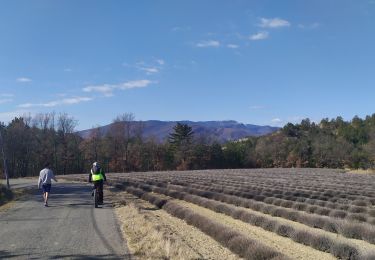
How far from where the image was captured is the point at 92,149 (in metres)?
83.8

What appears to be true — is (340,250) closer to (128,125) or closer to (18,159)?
(18,159)

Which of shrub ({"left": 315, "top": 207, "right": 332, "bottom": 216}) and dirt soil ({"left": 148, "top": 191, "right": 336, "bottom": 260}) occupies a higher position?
shrub ({"left": 315, "top": 207, "right": 332, "bottom": 216})

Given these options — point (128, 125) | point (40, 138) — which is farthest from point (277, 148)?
point (40, 138)

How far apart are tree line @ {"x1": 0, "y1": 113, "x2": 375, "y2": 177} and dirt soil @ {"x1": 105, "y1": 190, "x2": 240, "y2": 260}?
6641 cm

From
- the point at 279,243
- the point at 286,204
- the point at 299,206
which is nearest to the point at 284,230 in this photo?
the point at 279,243

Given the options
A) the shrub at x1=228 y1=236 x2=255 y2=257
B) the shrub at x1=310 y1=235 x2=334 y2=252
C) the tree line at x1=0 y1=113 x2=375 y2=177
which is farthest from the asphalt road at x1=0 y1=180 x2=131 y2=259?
the tree line at x1=0 y1=113 x2=375 y2=177

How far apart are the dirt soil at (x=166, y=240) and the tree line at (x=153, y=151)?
2615 inches

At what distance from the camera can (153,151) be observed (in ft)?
270

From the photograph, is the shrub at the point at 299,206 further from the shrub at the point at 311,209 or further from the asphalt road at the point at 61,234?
the asphalt road at the point at 61,234

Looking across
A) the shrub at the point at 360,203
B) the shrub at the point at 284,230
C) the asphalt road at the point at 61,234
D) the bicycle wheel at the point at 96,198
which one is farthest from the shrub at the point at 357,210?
the bicycle wheel at the point at 96,198

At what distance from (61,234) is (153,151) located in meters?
71.7

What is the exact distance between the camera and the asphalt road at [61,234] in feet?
28.8

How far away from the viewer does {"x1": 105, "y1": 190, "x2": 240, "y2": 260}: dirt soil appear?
875cm

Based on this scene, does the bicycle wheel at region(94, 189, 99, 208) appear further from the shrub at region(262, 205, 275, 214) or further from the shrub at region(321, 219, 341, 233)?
the shrub at region(321, 219, 341, 233)
